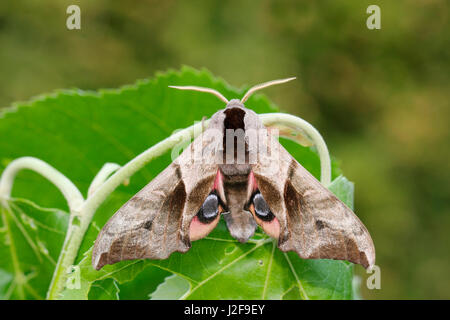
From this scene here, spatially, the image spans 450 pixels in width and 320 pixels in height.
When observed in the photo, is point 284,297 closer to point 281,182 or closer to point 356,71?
point 281,182

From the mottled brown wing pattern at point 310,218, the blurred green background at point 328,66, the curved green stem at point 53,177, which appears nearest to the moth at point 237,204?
the mottled brown wing pattern at point 310,218

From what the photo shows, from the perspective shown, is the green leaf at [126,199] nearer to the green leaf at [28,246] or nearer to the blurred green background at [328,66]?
the green leaf at [28,246]

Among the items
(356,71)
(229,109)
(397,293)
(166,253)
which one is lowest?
(397,293)

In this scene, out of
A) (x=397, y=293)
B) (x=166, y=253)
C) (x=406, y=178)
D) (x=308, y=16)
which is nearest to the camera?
(x=166, y=253)

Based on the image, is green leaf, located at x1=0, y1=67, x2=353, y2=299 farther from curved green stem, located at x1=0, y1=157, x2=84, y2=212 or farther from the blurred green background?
the blurred green background

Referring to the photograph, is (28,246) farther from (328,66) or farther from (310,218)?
(328,66)

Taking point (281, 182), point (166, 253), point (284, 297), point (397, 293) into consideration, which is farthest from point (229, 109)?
point (397, 293)
